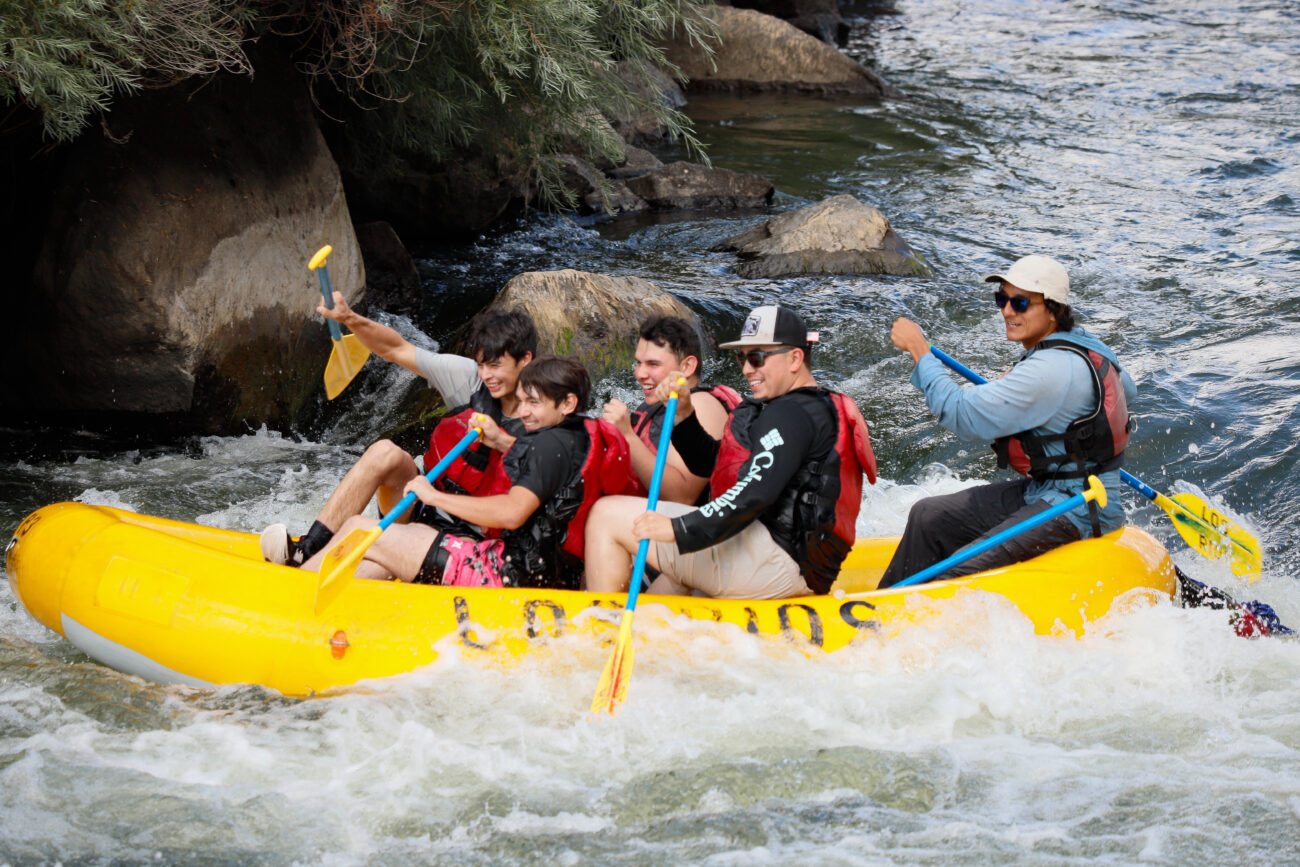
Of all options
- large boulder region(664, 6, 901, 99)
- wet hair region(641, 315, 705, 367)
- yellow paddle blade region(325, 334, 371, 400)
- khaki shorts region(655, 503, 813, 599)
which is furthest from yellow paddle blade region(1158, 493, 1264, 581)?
large boulder region(664, 6, 901, 99)

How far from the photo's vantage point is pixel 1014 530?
363cm

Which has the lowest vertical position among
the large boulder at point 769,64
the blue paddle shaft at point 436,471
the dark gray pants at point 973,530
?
the dark gray pants at point 973,530

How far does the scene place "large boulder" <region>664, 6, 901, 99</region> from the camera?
14773 mm

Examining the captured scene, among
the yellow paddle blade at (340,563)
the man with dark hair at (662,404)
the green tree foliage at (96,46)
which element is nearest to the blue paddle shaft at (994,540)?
the man with dark hair at (662,404)

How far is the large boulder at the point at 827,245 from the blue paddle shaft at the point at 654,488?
4554 millimetres

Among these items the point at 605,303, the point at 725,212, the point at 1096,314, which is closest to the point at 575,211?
the point at 725,212

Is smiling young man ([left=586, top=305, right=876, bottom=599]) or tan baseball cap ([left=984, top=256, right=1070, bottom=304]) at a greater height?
tan baseball cap ([left=984, top=256, right=1070, bottom=304])

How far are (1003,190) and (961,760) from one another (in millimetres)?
7990

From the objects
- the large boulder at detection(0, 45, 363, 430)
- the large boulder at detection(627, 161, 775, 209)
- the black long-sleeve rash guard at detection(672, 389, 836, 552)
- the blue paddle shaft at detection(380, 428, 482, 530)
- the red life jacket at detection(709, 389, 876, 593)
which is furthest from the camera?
the large boulder at detection(627, 161, 775, 209)

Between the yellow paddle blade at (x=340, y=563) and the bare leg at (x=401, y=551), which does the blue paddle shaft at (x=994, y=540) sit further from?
the yellow paddle blade at (x=340, y=563)

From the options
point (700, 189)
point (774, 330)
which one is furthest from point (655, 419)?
point (700, 189)

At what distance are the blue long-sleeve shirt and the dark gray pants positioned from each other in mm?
193

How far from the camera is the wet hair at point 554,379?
3484mm

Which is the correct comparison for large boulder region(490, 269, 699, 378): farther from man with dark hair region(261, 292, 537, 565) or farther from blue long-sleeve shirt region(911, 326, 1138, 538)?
blue long-sleeve shirt region(911, 326, 1138, 538)
